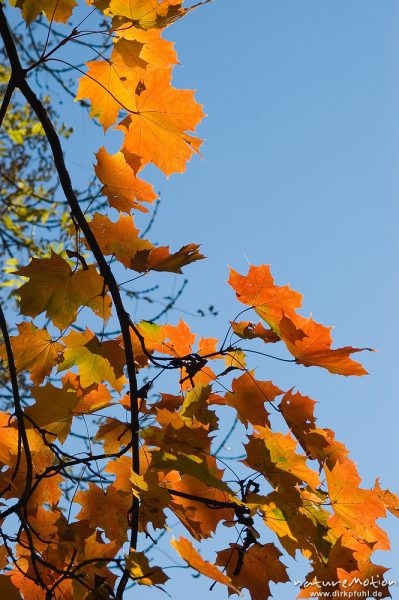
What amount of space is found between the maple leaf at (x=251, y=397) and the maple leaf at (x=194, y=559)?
1.62ft

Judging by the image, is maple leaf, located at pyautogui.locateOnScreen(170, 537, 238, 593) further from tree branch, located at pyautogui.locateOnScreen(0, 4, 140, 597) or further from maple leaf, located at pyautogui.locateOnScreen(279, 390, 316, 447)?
maple leaf, located at pyautogui.locateOnScreen(279, 390, 316, 447)

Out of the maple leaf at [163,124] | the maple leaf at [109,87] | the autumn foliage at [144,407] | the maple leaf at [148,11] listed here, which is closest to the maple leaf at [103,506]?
the autumn foliage at [144,407]

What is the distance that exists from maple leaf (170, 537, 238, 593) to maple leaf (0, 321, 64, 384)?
773 millimetres

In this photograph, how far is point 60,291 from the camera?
1726mm

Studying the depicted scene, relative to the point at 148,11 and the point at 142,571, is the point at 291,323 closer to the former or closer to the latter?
the point at 142,571

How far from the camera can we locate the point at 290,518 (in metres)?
1.48

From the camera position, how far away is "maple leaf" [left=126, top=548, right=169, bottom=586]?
1.16m

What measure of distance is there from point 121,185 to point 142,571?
3.25 feet

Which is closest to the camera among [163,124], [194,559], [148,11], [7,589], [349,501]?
[194,559]

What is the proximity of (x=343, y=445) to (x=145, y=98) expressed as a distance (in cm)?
93

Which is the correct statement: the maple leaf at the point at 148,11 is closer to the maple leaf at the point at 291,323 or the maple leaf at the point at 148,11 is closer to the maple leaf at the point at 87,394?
the maple leaf at the point at 291,323

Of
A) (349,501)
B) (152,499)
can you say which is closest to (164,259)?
(152,499)

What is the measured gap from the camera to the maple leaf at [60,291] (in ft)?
5.52

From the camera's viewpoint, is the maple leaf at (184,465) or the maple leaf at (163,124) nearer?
the maple leaf at (184,465)
